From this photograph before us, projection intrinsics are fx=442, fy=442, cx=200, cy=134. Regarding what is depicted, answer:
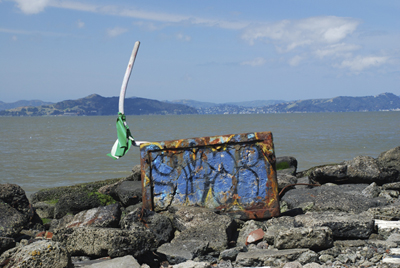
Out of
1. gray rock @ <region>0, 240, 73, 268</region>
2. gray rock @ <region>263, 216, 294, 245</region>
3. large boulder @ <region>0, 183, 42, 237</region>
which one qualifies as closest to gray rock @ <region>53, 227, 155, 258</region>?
gray rock @ <region>0, 240, 73, 268</region>

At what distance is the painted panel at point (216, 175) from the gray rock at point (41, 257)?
2602mm

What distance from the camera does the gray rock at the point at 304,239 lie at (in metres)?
5.23

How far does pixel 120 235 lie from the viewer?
5.07m

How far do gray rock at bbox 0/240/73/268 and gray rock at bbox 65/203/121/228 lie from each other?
2.00m

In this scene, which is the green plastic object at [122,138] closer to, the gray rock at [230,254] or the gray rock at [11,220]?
the gray rock at [11,220]

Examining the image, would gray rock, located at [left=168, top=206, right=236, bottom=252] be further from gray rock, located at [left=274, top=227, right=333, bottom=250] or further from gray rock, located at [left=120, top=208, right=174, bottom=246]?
gray rock, located at [left=274, top=227, right=333, bottom=250]

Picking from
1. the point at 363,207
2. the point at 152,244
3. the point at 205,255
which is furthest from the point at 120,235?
the point at 363,207

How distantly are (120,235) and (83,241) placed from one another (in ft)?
1.61

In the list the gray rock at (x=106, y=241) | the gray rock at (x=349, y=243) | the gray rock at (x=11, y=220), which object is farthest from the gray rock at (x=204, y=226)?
the gray rock at (x=11, y=220)

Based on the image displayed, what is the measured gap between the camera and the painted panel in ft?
21.9

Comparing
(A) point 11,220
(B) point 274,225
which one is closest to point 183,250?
(B) point 274,225

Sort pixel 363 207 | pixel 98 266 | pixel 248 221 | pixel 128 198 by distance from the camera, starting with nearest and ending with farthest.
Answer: pixel 98 266
pixel 248 221
pixel 363 207
pixel 128 198

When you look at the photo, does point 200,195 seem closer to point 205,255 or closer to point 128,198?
point 205,255

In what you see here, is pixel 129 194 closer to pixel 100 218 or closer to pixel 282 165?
pixel 100 218
